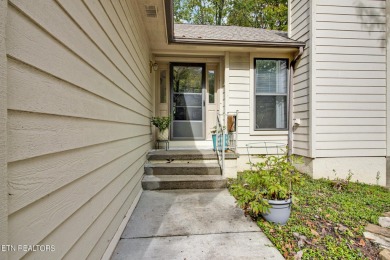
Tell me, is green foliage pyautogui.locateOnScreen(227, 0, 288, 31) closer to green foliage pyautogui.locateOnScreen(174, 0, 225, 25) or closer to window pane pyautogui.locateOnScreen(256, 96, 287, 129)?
green foliage pyautogui.locateOnScreen(174, 0, 225, 25)

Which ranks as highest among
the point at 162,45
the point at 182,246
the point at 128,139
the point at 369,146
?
the point at 162,45

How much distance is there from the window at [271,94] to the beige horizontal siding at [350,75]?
838 millimetres

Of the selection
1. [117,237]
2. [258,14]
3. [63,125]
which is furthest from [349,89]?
[258,14]

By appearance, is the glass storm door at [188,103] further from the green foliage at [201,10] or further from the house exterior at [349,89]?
the green foliage at [201,10]

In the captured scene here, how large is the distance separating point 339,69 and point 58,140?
5.06 metres

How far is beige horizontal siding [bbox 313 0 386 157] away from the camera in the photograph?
→ 424 cm

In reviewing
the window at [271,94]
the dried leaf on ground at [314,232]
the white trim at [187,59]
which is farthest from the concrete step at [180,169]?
the white trim at [187,59]

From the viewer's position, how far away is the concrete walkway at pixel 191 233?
193 centimetres

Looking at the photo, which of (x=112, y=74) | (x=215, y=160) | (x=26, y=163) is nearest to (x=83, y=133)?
(x=26, y=163)

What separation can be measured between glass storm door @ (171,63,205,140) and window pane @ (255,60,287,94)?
1.40 metres

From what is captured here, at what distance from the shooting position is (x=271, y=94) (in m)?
4.94

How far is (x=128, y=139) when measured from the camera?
263cm

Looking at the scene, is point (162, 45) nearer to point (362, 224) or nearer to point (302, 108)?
point (302, 108)

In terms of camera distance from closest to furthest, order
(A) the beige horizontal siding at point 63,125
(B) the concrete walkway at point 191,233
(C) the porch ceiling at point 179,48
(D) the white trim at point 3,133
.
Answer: (D) the white trim at point 3,133 < (A) the beige horizontal siding at point 63,125 < (B) the concrete walkway at point 191,233 < (C) the porch ceiling at point 179,48
